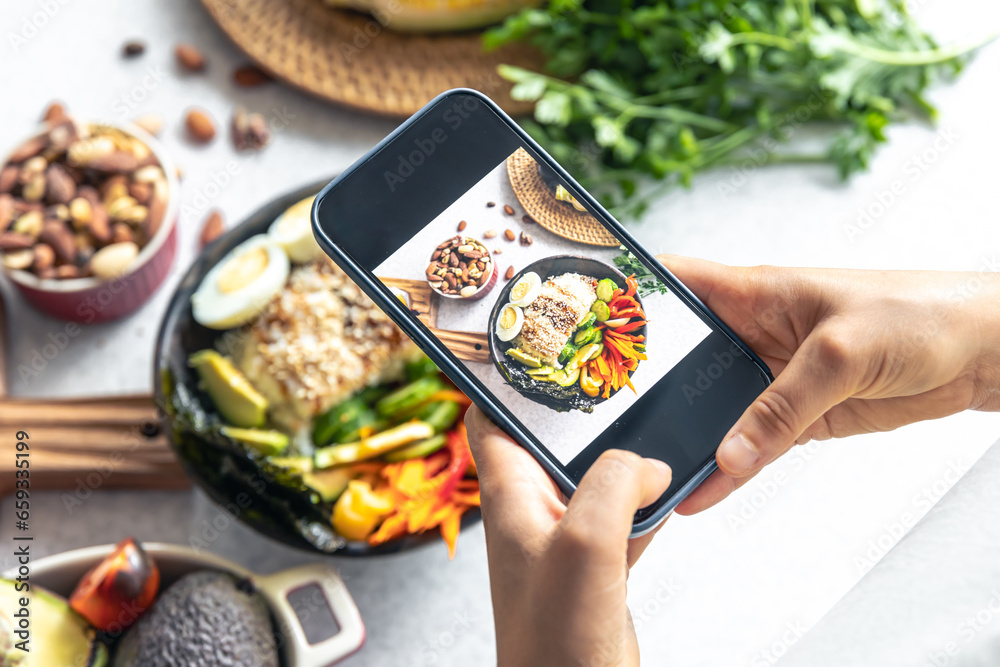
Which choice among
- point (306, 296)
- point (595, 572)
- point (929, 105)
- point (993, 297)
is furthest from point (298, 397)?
point (929, 105)

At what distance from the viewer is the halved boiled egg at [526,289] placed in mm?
539

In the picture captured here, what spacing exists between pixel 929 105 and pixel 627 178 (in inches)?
17.9

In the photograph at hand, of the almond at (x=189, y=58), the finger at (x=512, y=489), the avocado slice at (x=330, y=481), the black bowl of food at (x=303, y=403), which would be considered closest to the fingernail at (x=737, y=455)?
the finger at (x=512, y=489)

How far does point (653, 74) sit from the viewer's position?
0.97 m

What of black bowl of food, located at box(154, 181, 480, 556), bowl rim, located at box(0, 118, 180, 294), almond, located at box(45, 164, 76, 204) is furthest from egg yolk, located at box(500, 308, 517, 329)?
almond, located at box(45, 164, 76, 204)

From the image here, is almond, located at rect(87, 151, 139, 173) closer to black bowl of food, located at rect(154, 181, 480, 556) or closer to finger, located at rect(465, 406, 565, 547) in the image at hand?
black bowl of food, located at rect(154, 181, 480, 556)

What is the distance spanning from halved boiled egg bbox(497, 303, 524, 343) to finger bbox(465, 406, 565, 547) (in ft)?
0.22

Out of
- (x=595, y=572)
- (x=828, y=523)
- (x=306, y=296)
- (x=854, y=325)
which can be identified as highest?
(x=854, y=325)

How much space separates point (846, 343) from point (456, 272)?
0.95 feet

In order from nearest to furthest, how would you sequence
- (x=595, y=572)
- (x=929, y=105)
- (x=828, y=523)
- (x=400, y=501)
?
(x=595, y=572) < (x=400, y=501) < (x=828, y=523) < (x=929, y=105)

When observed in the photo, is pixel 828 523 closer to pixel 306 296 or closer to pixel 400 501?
pixel 400 501

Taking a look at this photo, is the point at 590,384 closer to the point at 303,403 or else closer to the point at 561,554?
the point at 561,554

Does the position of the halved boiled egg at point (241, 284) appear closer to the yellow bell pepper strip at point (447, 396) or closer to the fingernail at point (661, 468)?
the yellow bell pepper strip at point (447, 396)

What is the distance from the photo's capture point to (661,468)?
0.51 metres
